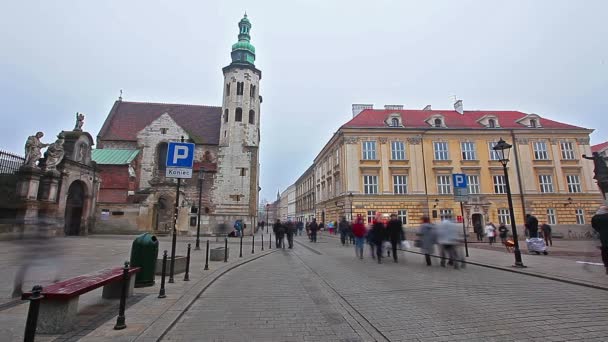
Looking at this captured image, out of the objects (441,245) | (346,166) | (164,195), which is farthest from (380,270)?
(164,195)

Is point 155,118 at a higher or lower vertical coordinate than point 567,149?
higher

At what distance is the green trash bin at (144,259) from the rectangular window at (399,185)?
29.0 m

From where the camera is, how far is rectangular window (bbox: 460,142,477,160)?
114 ft

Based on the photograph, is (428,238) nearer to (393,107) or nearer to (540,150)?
(540,150)

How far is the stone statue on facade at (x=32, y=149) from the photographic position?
719 inches

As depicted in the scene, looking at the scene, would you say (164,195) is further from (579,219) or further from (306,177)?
(579,219)

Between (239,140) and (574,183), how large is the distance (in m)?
38.7

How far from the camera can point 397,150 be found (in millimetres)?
34156

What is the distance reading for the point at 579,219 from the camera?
33.4 meters

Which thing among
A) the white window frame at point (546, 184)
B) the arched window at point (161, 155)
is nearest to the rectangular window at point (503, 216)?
the white window frame at point (546, 184)

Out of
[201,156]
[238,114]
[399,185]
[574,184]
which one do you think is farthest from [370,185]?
[574,184]

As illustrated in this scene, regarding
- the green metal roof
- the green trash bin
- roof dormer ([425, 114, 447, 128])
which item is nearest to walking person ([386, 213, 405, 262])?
the green trash bin

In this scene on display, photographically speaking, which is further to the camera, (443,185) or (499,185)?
(499,185)

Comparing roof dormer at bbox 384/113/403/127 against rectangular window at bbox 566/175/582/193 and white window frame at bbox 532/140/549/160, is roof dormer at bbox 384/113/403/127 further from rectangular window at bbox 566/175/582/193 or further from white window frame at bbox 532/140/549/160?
rectangular window at bbox 566/175/582/193
